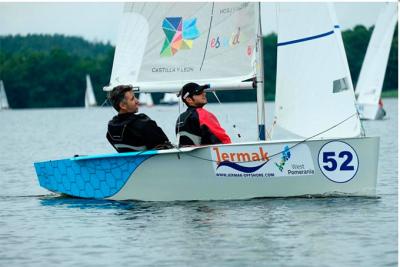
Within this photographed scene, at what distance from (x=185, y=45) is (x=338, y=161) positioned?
2.87 m

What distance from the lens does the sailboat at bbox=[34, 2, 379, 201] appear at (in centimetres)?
1333

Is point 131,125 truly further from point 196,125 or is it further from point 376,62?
point 376,62

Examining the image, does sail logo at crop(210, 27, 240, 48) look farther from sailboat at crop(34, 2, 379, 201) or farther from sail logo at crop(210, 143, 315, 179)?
sail logo at crop(210, 143, 315, 179)

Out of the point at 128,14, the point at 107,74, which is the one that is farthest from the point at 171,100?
the point at 128,14

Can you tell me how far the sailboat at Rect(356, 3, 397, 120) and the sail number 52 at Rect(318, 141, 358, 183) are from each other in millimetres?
25199

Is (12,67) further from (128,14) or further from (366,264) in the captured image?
(366,264)

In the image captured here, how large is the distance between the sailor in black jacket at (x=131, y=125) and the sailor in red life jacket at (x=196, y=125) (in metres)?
0.26

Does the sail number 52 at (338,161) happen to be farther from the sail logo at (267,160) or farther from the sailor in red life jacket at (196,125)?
the sailor in red life jacket at (196,125)

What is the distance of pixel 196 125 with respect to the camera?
13.5m

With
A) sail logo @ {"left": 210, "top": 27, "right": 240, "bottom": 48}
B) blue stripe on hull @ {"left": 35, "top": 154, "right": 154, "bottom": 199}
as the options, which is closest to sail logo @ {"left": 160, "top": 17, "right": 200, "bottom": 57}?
sail logo @ {"left": 210, "top": 27, "right": 240, "bottom": 48}

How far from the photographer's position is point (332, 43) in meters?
14.0

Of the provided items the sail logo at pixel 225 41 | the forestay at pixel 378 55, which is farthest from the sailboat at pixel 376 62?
the sail logo at pixel 225 41

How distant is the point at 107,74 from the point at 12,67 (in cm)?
788

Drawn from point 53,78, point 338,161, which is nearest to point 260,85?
point 338,161
